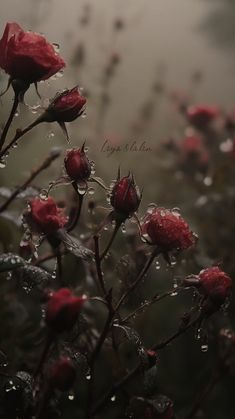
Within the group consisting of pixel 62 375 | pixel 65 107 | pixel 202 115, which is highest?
pixel 202 115

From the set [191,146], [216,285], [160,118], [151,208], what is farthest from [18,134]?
[160,118]

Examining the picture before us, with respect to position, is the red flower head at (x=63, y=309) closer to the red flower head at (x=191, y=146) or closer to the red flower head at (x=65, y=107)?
the red flower head at (x=65, y=107)

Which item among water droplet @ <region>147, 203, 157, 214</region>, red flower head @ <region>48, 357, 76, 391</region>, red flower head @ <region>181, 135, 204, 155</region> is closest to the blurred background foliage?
red flower head @ <region>181, 135, 204, 155</region>

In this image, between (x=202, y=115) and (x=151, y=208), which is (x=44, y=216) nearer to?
(x=151, y=208)

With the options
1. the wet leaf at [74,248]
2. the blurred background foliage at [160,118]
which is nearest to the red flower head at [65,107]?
the wet leaf at [74,248]

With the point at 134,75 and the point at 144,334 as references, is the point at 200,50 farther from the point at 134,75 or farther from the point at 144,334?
the point at 144,334

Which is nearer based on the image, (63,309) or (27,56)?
(63,309)

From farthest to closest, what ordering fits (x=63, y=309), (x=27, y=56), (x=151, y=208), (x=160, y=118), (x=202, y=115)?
(x=160, y=118) → (x=202, y=115) → (x=151, y=208) → (x=27, y=56) → (x=63, y=309)
